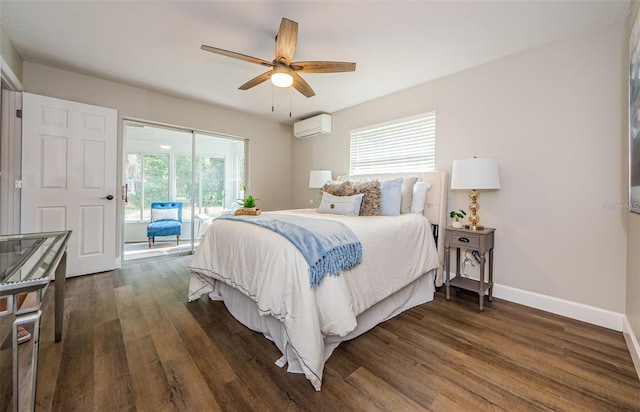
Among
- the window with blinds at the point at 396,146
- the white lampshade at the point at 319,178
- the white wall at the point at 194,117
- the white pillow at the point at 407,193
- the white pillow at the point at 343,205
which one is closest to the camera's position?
the white pillow at the point at 343,205

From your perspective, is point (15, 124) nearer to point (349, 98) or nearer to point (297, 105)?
point (297, 105)

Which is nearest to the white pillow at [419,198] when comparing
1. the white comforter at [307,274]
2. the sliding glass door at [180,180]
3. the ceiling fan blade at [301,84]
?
the white comforter at [307,274]

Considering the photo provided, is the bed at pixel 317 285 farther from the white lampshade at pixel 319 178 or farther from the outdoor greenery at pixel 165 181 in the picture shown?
the outdoor greenery at pixel 165 181

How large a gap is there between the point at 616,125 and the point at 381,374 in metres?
2.67

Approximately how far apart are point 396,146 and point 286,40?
214 cm

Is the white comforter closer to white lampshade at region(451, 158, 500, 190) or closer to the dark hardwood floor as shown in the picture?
the dark hardwood floor

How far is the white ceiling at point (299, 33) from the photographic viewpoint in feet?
6.54

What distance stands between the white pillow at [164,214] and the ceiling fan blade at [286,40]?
390 centimetres

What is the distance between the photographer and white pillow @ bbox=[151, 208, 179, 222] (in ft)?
15.8

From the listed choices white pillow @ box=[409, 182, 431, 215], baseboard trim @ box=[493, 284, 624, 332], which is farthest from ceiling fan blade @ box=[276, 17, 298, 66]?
baseboard trim @ box=[493, 284, 624, 332]

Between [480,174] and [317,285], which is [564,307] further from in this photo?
[317,285]

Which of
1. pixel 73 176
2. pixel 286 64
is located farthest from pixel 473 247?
pixel 73 176

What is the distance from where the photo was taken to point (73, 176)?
10.3 ft

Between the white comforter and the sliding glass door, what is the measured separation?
2.47 meters
